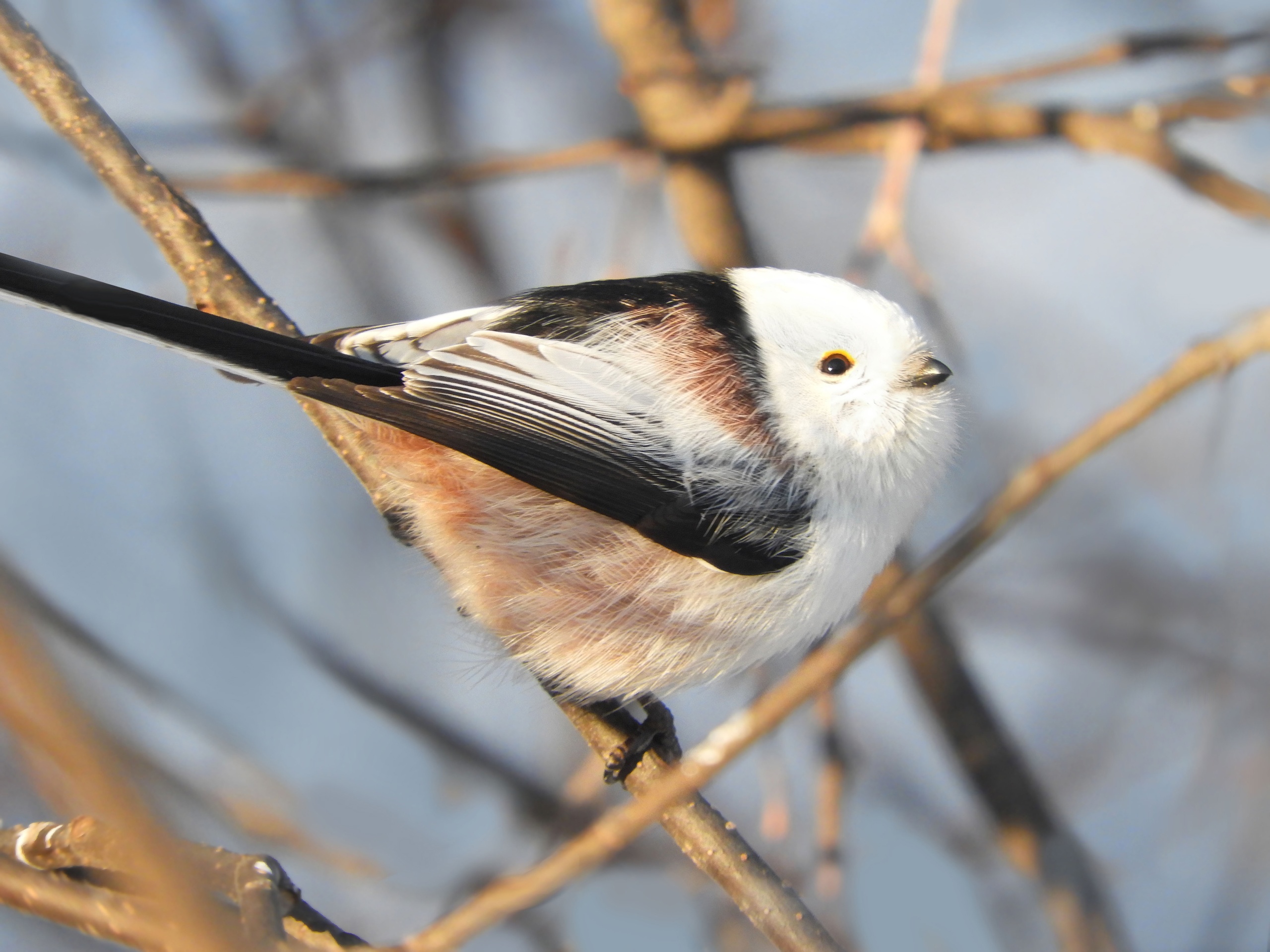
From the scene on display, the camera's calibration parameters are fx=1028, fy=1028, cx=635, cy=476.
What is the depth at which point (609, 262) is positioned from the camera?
10.1 feet

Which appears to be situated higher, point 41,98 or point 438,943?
point 41,98

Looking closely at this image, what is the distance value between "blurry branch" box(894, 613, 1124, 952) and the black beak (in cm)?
107

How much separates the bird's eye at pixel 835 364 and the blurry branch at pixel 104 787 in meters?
1.34

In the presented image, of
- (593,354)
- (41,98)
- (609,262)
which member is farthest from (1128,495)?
(41,98)

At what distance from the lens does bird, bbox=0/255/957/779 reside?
1.72m

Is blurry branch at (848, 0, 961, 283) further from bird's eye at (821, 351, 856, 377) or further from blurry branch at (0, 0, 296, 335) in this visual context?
blurry branch at (0, 0, 296, 335)

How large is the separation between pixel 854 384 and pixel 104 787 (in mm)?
1409

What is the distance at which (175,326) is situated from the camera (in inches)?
55.4

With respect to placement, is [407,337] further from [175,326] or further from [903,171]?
[903,171]

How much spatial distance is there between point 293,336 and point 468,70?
2.85 m

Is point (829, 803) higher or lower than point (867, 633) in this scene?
lower

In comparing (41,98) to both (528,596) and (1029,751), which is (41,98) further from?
(1029,751)

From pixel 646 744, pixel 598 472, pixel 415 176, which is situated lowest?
pixel 646 744

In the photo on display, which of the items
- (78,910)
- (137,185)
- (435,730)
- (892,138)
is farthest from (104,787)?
(892,138)
